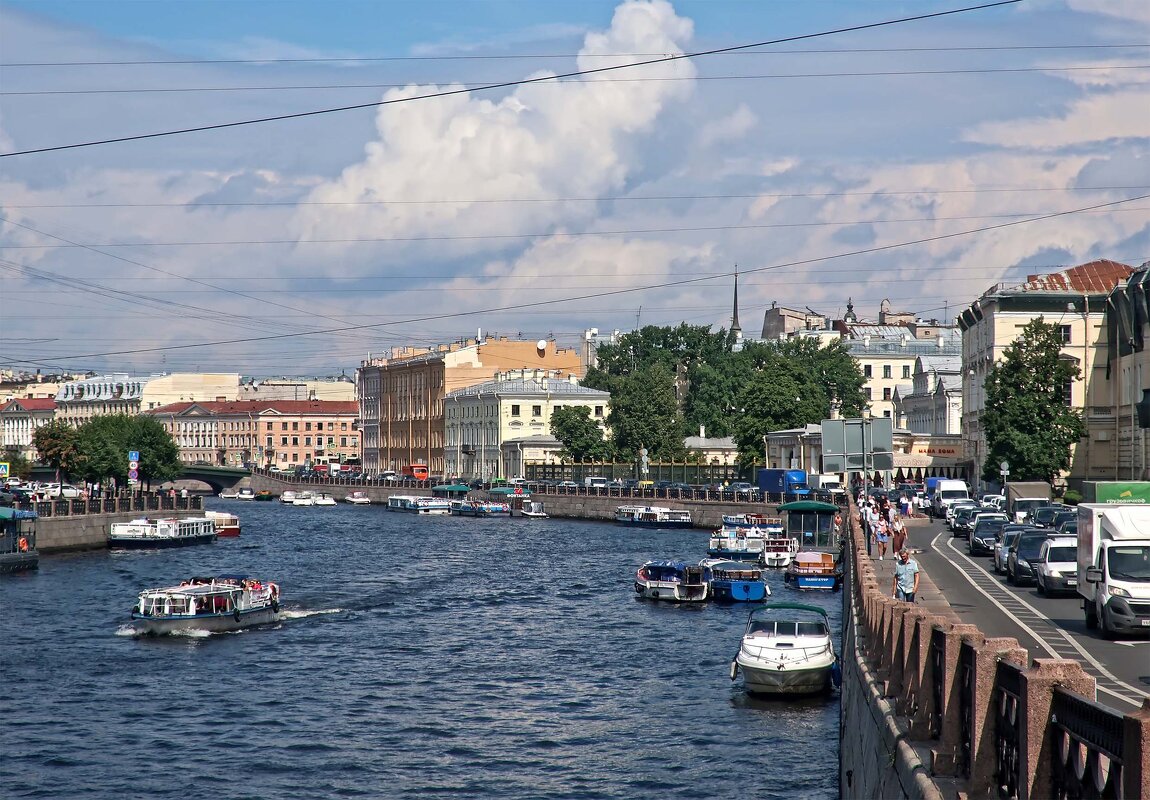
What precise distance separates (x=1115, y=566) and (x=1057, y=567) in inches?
254

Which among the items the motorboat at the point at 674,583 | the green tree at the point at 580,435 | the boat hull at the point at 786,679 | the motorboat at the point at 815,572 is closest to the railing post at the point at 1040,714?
the boat hull at the point at 786,679

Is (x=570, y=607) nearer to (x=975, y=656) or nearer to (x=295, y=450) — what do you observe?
(x=975, y=656)

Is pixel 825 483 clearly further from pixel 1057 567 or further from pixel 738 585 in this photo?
pixel 1057 567

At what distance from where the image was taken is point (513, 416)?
134 meters

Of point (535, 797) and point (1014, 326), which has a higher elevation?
point (1014, 326)

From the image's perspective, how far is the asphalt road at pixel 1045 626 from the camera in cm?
1722

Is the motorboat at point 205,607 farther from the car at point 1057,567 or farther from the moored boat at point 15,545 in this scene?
the car at point 1057,567

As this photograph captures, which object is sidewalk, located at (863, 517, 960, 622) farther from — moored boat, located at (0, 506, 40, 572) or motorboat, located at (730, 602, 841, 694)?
moored boat, located at (0, 506, 40, 572)

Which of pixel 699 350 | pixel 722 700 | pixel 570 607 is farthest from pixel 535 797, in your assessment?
pixel 699 350

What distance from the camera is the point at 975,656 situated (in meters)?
8.05

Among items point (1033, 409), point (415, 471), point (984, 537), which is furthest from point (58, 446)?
point (984, 537)

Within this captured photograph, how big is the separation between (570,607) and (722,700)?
17714 mm

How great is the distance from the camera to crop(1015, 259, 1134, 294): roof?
259 ft

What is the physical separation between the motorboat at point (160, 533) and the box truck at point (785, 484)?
33.5m
